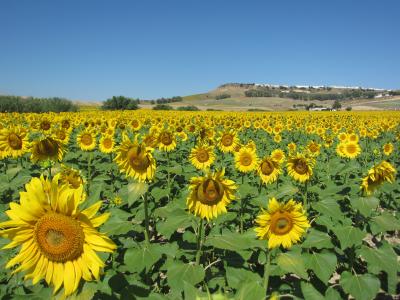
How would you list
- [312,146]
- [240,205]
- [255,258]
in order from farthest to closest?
[312,146], [240,205], [255,258]

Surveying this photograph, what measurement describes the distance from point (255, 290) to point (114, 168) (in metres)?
6.02

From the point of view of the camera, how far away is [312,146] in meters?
9.37

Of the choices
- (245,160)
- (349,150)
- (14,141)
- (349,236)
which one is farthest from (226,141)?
(349,236)

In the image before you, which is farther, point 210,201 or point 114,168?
point 114,168

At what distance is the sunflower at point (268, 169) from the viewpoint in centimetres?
589

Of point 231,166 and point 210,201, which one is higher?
point 210,201

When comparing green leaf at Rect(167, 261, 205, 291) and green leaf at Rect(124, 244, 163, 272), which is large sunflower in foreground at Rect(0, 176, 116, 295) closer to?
green leaf at Rect(124, 244, 163, 272)

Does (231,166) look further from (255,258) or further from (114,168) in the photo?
(255,258)

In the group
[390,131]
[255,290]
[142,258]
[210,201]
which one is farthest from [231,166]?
[390,131]

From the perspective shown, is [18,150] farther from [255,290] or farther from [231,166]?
[255,290]

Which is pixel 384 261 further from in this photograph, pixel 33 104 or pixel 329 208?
pixel 33 104

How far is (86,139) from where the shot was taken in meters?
8.67

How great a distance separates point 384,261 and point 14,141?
524 cm

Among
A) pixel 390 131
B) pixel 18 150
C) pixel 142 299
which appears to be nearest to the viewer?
pixel 142 299
